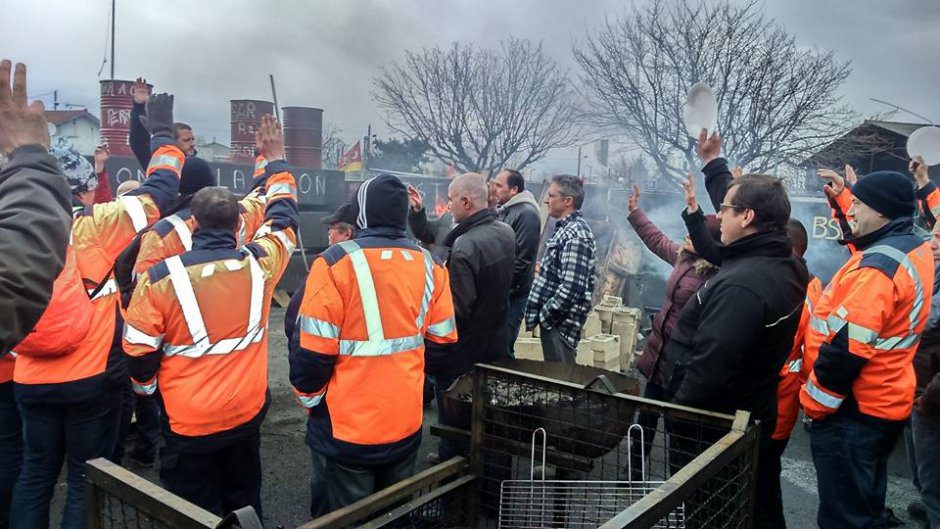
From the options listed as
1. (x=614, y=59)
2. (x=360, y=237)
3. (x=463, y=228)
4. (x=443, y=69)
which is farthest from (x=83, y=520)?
(x=443, y=69)

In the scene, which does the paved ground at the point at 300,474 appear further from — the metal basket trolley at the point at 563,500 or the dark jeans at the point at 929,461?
the metal basket trolley at the point at 563,500

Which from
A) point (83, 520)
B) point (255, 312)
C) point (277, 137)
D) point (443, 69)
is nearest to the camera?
point (255, 312)

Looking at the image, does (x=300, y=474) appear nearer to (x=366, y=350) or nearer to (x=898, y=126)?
(x=366, y=350)

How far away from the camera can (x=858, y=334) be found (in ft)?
9.08

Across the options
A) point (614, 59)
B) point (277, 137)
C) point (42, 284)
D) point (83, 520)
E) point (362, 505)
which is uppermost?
point (614, 59)

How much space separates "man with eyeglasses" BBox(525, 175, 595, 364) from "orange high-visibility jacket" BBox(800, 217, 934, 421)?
1931 millimetres

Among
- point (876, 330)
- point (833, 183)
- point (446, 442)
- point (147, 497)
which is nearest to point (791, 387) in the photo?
point (876, 330)

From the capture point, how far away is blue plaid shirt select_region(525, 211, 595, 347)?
184 inches

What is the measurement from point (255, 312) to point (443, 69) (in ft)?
67.4

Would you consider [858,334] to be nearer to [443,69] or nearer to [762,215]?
[762,215]

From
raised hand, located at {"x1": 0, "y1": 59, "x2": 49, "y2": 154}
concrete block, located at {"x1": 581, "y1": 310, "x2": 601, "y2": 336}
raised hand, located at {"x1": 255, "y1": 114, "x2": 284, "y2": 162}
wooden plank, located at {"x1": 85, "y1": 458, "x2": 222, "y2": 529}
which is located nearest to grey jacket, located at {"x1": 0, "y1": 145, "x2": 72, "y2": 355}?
raised hand, located at {"x1": 0, "y1": 59, "x2": 49, "y2": 154}

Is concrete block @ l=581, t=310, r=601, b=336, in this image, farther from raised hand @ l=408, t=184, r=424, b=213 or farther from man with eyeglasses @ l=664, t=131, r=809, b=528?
man with eyeglasses @ l=664, t=131, r=809, b=528

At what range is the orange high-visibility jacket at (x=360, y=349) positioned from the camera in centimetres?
255

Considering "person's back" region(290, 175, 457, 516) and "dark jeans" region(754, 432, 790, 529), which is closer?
"person's back" region(290, 175, 457, 516)
